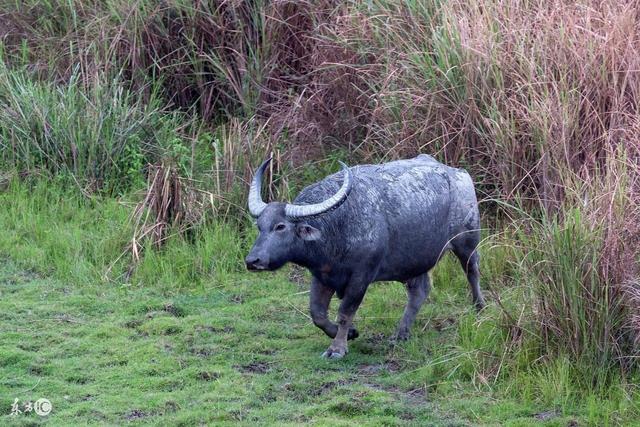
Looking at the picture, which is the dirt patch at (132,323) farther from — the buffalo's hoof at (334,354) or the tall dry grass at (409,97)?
the tall dry grass at (409,97)

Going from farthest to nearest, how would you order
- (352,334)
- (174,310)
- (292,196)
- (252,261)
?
(292,196), (174,310), (352,334), (252,261)

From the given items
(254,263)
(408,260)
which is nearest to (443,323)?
(408,260)

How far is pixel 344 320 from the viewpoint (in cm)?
743

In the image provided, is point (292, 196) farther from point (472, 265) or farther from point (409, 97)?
point (472, 265)

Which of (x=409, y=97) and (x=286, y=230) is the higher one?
(x=409, y=97)

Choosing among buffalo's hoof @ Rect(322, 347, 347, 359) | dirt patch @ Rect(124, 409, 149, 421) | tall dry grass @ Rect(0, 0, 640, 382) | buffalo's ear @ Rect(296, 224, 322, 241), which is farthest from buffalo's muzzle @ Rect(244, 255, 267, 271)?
tall dry grass @ Rect(0, 0, 640, 382)

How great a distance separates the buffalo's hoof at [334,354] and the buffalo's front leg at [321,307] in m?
0.12

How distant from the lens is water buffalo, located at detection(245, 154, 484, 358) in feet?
24.2

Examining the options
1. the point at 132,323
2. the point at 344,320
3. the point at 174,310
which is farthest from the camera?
the point at 174,310

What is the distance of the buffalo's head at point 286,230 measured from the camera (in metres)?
7.28

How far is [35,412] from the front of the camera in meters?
6.45

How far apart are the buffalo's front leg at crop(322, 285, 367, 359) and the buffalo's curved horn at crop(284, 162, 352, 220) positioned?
0.56 meters

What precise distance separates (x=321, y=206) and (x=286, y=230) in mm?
276

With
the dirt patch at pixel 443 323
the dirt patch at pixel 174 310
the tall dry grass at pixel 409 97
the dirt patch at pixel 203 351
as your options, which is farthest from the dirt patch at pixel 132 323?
the dirt patch at pixel 443 323
